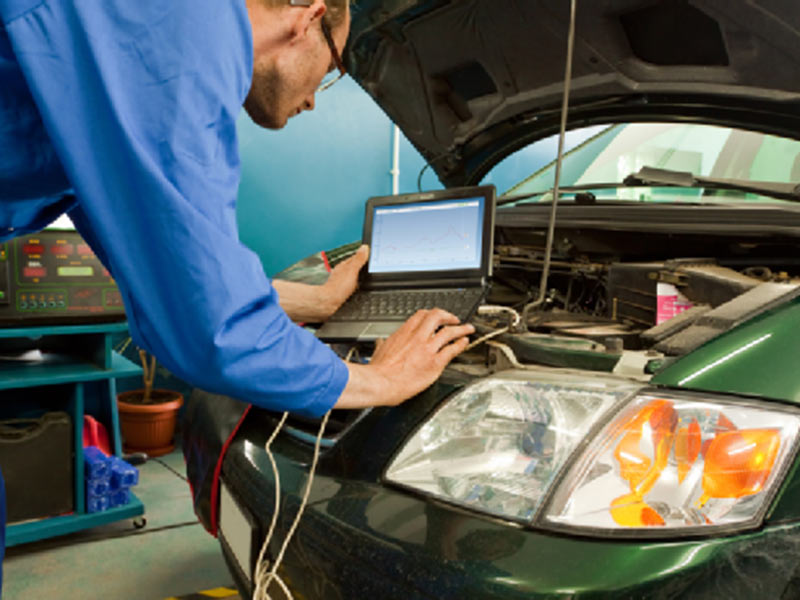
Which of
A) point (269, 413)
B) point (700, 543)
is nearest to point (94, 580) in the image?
point (269, 413)

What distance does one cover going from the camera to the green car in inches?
33.7

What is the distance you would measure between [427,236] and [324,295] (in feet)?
0.95

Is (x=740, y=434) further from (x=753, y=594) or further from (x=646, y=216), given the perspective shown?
(x=646, y=216)

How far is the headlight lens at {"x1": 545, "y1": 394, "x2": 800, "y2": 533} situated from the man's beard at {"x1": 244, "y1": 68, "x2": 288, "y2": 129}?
72 cm

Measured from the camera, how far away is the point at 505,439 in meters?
1.01

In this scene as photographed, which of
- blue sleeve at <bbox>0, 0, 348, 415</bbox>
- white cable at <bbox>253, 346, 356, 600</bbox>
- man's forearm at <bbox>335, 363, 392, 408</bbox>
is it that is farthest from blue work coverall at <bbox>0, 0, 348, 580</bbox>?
white cable at <bbox>253, 346, 356, 600</bbox>

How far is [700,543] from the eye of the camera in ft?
2.73

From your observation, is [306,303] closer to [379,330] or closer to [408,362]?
[379,330]

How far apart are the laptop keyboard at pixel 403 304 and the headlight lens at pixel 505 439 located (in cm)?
29

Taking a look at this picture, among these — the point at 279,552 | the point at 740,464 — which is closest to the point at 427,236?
the point at 279,552

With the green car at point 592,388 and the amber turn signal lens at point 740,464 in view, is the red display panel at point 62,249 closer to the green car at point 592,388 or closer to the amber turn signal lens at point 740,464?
the green car at point 592,388

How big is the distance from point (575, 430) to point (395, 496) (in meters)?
0.28

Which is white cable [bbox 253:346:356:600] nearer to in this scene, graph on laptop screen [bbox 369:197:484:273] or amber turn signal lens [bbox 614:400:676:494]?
amber turn signal lens [bbox 614:400:676:494]

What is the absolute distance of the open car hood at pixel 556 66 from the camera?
169 cm
